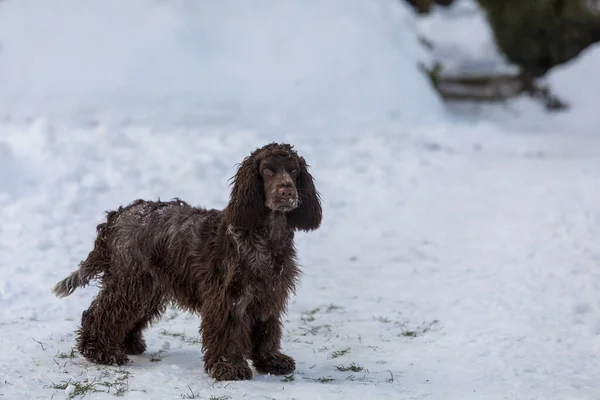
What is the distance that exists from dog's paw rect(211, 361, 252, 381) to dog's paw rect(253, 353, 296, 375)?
0.86 ft

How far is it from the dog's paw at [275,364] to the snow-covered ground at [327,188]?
0.33 ft

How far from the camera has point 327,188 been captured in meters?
11.6

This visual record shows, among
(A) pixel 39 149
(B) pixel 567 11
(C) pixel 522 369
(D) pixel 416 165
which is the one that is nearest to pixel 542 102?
(B) pixel 567 11

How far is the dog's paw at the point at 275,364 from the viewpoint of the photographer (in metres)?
6.35

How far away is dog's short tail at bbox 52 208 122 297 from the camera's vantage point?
6.65 meters

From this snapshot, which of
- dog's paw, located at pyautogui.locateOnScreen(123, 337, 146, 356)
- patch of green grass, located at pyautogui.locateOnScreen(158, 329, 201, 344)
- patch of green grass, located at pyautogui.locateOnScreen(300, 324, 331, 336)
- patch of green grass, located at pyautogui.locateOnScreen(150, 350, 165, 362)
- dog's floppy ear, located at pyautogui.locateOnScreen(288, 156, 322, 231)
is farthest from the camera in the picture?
patch of green grass, located at pyautogui.locateOnScreen(300, 324, 331, 336)

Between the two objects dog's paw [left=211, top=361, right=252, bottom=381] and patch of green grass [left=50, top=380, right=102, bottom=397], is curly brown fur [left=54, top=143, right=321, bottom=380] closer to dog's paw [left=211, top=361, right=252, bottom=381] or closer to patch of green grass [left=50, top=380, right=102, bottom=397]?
dog's paw [left=211, top=361, right=252, bottom=381]

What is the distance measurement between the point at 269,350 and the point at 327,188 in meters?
5.38

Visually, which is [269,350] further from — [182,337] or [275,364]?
[182,337]

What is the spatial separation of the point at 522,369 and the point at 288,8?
11.9 metres

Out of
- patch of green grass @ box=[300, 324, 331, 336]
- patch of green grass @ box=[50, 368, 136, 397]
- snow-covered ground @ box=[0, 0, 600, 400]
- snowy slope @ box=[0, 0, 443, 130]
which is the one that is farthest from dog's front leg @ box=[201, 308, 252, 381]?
snowy slope @ box=[0, 0, 443, 130]

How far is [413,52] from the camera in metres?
17.6

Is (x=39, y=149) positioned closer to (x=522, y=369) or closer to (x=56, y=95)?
(x=56, y=95)

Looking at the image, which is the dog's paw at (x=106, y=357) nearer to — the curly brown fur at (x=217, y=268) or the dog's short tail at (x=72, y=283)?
the curly brown fur at (x=217, y=268)
